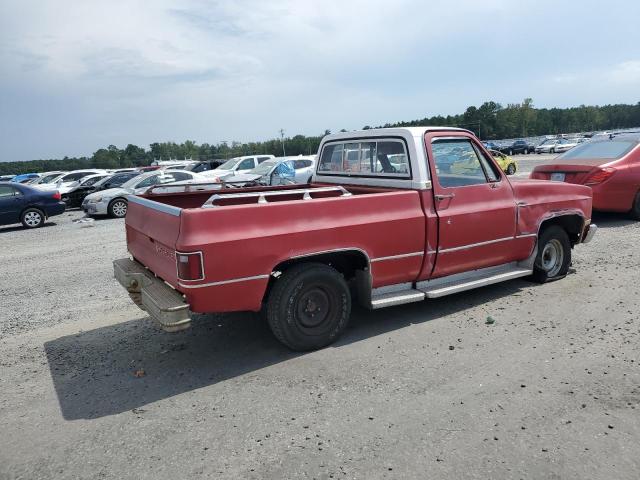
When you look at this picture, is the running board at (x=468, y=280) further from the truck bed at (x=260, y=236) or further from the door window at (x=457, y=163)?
the door window at (x=457, y=163)

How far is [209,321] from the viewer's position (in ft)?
17.6

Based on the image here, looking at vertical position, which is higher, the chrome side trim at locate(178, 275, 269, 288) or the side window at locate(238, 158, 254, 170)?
the side window at locate(238, 158, 254, 170)

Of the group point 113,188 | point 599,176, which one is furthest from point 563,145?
point 113,188

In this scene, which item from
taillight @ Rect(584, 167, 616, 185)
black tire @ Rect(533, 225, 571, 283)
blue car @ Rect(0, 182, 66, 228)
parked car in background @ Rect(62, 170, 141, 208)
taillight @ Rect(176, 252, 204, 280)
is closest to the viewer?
taillight @ Rect(176, 252, 204, 280)

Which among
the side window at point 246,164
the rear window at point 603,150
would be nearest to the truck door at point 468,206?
the rear window at point 603,150

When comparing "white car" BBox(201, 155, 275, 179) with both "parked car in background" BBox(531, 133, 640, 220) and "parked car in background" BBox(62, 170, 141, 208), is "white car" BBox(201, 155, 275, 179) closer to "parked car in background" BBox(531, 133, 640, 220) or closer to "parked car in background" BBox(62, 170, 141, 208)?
"parked car in background" BBox(62, 170, 141, 208)

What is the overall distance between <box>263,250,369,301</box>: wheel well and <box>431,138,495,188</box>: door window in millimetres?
1199

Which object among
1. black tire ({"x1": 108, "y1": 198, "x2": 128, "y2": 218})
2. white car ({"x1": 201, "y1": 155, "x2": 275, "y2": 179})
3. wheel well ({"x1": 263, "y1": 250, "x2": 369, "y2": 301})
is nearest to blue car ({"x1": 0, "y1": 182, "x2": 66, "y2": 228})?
black tire ({"x1": 108, "y1": 198, "x2": 128, "y2": 218})

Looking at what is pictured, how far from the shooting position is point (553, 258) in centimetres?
625

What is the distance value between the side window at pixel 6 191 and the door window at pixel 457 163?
1360 cm

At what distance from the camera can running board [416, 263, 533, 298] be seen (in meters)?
4.95

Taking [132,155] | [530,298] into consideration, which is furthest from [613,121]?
[530,298]

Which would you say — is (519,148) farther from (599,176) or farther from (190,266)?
(190,266)

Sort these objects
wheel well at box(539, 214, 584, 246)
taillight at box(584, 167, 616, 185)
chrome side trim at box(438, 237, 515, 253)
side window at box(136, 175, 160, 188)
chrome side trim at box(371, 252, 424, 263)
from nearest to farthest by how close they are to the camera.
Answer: chrome side trim at box(371, 252, 424, 263), chrome side trim at box(438, 237, 515, 253), wheel well at box(539, 214, 584, 246), taillight at box(584, 167, 616, 185), side window at box(136, 175, 160, 188)
